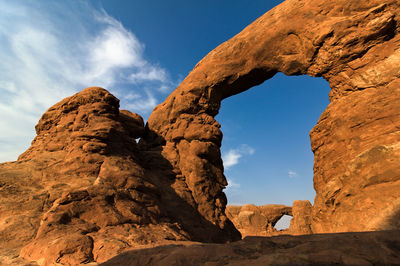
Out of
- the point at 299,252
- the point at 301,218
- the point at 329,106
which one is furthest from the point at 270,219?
the point at 299,252

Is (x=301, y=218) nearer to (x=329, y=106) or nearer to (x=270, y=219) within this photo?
(x=270, y=219)

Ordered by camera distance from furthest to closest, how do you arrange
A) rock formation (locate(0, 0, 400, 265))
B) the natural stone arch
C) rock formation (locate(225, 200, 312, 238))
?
rock formation (locate(225, 200, 312, 238)) < the natural stone arch < rock formation (locate(0, 0, 400, 265))

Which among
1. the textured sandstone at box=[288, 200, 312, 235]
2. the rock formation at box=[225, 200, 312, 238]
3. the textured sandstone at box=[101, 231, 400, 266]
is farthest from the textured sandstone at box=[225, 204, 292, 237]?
the textured sandstone at box=[101, 231, 400, 266]

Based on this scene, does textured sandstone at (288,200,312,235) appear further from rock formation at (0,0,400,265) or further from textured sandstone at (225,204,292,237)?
rock formation at (0,0,400,265)

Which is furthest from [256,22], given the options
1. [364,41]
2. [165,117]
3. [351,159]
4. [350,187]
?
[350,187]

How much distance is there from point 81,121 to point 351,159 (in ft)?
31.2

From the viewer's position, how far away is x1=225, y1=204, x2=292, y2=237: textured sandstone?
24938mm

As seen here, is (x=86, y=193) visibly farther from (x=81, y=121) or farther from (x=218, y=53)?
(x=218, y=53)

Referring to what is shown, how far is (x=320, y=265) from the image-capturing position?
2400mm

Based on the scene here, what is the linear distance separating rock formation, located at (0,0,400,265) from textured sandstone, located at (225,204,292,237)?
49.8ft

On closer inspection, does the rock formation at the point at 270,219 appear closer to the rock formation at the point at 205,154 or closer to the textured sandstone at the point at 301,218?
the textured sandstone at the point at 301,218

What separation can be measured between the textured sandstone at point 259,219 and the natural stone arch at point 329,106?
587 inches

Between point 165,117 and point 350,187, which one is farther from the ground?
point 165,117

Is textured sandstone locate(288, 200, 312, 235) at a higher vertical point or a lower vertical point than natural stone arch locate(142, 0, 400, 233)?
lower
